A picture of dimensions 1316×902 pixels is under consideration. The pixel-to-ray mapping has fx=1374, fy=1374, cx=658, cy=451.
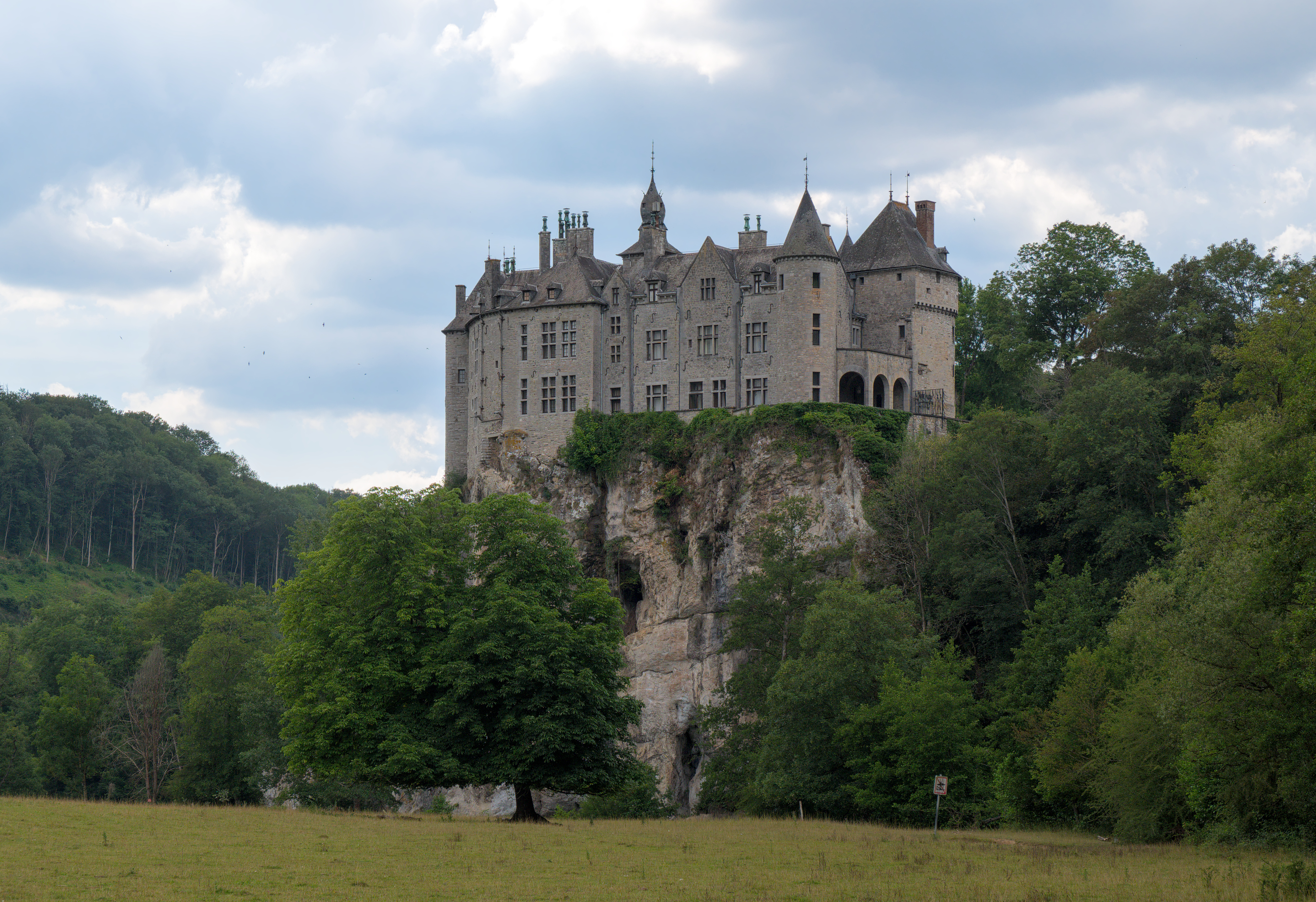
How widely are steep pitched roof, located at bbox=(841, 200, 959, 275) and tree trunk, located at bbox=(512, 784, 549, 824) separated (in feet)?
138

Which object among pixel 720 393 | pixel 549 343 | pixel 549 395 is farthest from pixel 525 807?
pixel 549 343

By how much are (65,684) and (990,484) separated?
53972 millimetres

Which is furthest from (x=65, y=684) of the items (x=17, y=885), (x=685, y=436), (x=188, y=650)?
(x=17, y=885)

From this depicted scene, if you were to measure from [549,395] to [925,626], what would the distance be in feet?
87.2

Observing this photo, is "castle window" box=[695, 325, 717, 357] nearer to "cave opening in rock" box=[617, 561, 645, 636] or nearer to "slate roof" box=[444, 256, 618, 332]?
"slate roof" box=[444, 256, 618, 332]

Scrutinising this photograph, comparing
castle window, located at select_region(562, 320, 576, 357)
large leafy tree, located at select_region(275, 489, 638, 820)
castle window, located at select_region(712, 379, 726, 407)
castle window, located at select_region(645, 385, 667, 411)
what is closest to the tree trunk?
large leafy tree, located at select_region(275, 489, 638, 820)

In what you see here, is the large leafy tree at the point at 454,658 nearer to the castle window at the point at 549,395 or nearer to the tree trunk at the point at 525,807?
the tree trunk at the point at 525,807

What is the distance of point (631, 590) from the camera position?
79.0m

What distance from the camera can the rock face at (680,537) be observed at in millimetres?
71750

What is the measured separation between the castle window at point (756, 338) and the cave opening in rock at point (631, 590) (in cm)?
1380

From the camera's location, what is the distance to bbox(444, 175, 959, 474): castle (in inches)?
2904

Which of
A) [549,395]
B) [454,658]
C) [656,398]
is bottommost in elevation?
[454,658]

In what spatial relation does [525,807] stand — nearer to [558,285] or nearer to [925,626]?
[925,626]

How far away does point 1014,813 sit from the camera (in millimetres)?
47125
